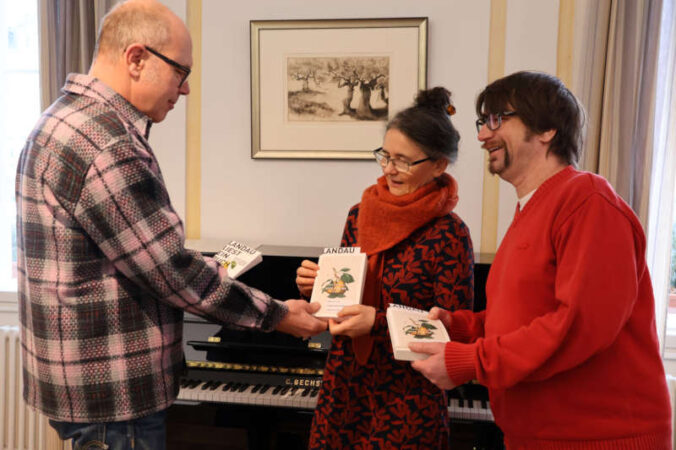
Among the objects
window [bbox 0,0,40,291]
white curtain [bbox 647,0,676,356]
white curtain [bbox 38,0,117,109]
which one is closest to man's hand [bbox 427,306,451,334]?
white curtain [bbox 647,0,676,356]

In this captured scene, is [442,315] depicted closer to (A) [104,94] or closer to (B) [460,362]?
(B) [460,362]

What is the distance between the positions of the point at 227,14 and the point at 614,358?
8.44 feet

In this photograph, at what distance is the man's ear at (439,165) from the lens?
1.95 metres

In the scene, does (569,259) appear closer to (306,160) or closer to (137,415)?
(137,415)

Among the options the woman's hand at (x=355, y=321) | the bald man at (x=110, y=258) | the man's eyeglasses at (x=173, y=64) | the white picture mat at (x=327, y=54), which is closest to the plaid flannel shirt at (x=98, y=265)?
the bald man at (x=110, y=258)

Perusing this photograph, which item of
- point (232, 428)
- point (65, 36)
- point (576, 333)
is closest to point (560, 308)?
point (576, 333)

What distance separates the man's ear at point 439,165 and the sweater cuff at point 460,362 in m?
0.68

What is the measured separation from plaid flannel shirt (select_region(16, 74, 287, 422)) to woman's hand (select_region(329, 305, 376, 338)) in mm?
407

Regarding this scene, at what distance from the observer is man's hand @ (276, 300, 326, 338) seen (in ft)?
5.67

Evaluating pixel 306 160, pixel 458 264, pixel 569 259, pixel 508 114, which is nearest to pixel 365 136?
pixel 306 160

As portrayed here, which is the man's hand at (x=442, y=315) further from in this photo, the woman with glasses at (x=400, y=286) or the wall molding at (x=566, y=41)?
the wall molding at (x=566, y=41)

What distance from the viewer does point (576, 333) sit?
1.29 metres

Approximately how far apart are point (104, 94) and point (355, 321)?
0.92 m

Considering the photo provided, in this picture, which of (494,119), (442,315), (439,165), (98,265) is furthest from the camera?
(439,165)
